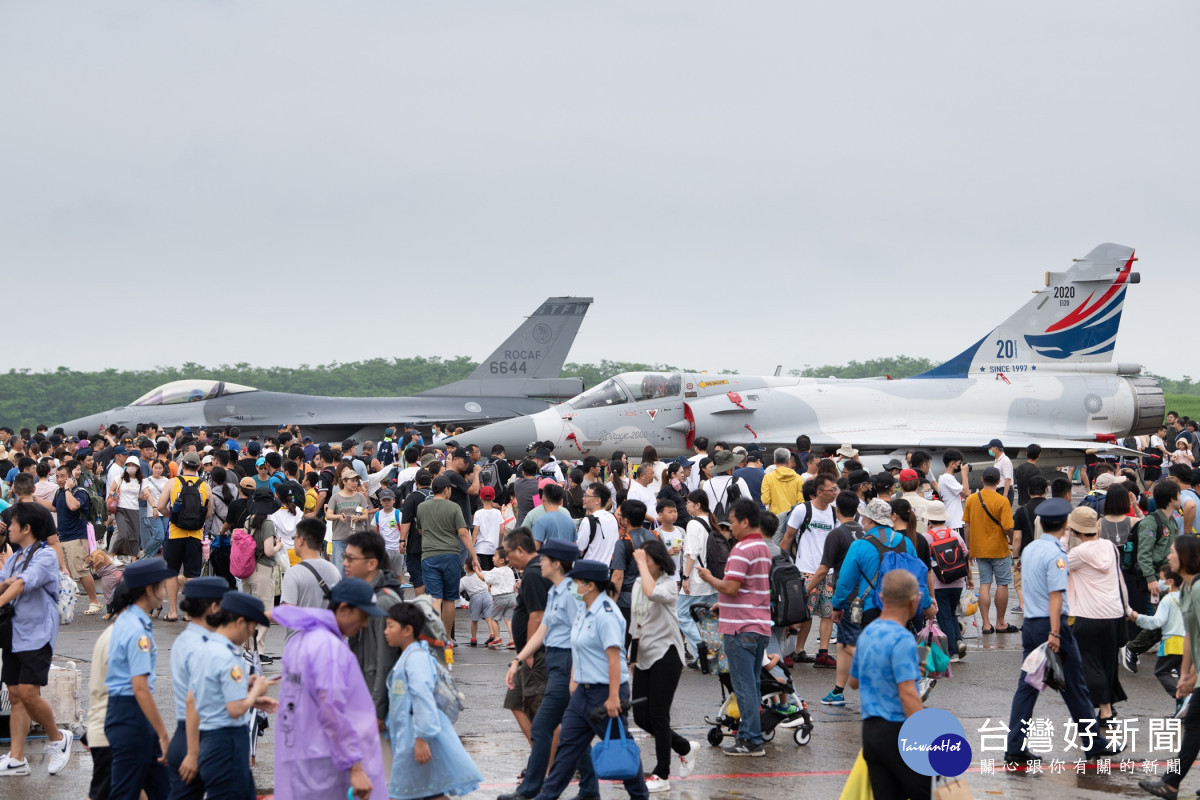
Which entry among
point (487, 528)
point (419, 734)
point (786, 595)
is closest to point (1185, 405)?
point (487, 528)

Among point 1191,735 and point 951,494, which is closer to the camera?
point 1191,735

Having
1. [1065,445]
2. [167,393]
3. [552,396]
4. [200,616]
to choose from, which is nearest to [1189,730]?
[200,616]

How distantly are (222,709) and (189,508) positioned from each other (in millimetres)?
7875

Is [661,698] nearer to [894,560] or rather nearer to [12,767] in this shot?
[894,560]

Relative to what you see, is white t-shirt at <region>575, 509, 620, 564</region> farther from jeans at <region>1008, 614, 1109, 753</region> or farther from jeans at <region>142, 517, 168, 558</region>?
jeans at <region>142, 517, 168, 558</region>

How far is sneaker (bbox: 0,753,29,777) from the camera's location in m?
6.91

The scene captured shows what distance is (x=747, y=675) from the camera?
23.9 ft

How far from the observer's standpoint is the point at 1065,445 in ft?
72.2

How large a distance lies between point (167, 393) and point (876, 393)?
60.4 feet

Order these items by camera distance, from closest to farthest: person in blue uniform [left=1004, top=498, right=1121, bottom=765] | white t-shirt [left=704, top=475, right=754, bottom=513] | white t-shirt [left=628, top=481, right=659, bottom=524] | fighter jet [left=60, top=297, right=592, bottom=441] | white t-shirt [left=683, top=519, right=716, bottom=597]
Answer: person in blue uniform [left=1004, top=498, right=1121, bottom=765] → white t-shirt [left=683, top=519, right=716, bottom=597] → white t-shirt [left=704, top=475, right=754, bottom=513] → white t-shirt [left=628, top=481, right=659, bottom=524] → fighter jet [left=60, top=297, right=592, bottom=441]

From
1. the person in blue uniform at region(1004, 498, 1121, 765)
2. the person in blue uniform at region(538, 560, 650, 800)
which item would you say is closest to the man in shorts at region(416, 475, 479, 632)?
the person in blue uniform at region(538, 560, 650, 800)

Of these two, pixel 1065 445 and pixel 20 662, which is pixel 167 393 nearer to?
pixel 1065 445

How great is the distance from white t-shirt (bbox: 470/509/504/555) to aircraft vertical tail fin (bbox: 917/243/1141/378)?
1538 cm

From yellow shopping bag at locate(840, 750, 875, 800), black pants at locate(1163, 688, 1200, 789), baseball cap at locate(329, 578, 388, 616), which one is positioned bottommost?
black pants at locate(1163, 688, 1200, 789)
